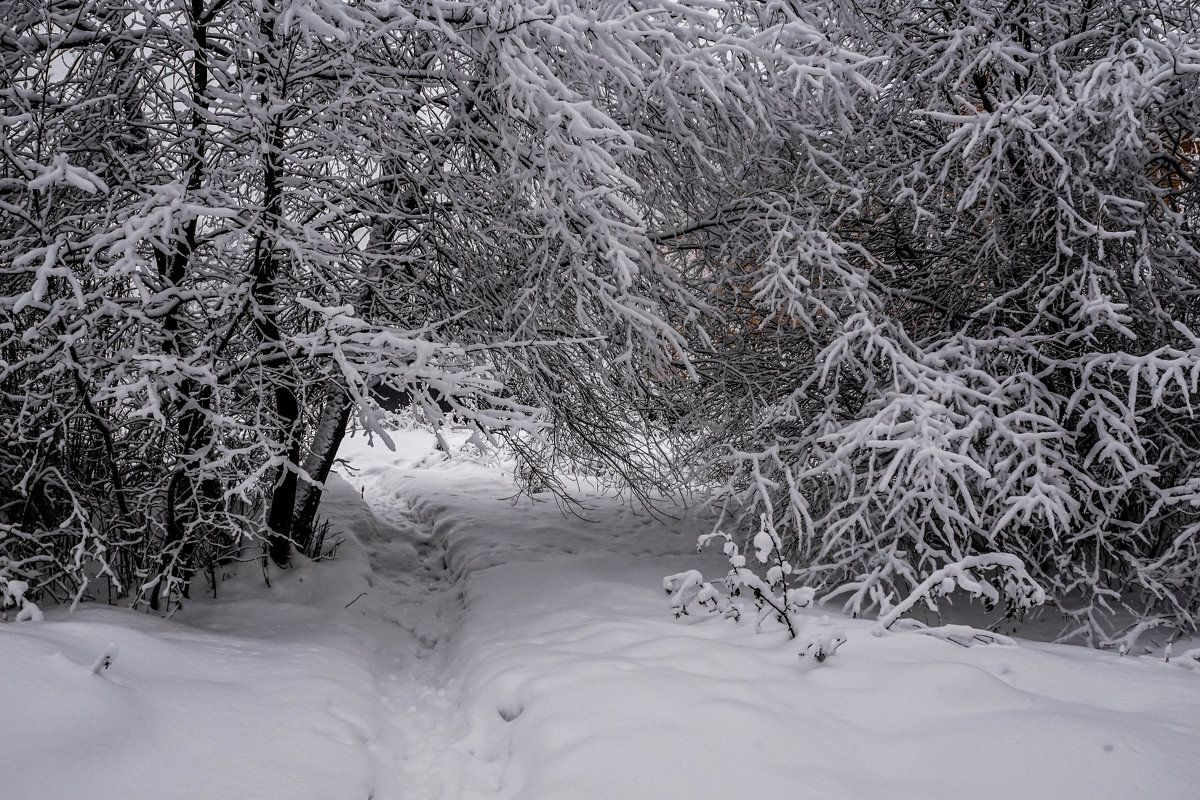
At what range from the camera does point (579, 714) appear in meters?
2.85

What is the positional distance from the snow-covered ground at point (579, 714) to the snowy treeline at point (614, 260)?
78 centimetres

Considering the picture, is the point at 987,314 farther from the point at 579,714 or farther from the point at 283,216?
the point at 283,216

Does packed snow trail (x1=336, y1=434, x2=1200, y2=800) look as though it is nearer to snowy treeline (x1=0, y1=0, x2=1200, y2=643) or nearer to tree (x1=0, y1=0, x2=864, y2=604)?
snowy treeline (x1=0, y1=0, x2=1200, y2=643)

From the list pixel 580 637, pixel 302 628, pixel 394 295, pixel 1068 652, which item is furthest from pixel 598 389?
pixel 1068 652

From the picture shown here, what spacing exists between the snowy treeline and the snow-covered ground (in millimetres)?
777

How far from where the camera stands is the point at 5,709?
2.19 metres

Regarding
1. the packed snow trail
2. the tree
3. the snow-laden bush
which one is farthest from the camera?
the snow-laden bush

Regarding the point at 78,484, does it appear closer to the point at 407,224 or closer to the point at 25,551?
the point at 25,551

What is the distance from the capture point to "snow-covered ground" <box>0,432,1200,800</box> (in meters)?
2.17

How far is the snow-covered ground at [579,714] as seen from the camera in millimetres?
2174

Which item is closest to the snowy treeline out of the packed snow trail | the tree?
the tree

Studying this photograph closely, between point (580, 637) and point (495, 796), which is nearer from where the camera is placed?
point (495, 796)

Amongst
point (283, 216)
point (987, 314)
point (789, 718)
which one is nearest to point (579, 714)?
point (789, 718)

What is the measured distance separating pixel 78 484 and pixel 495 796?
3364 millimetres
